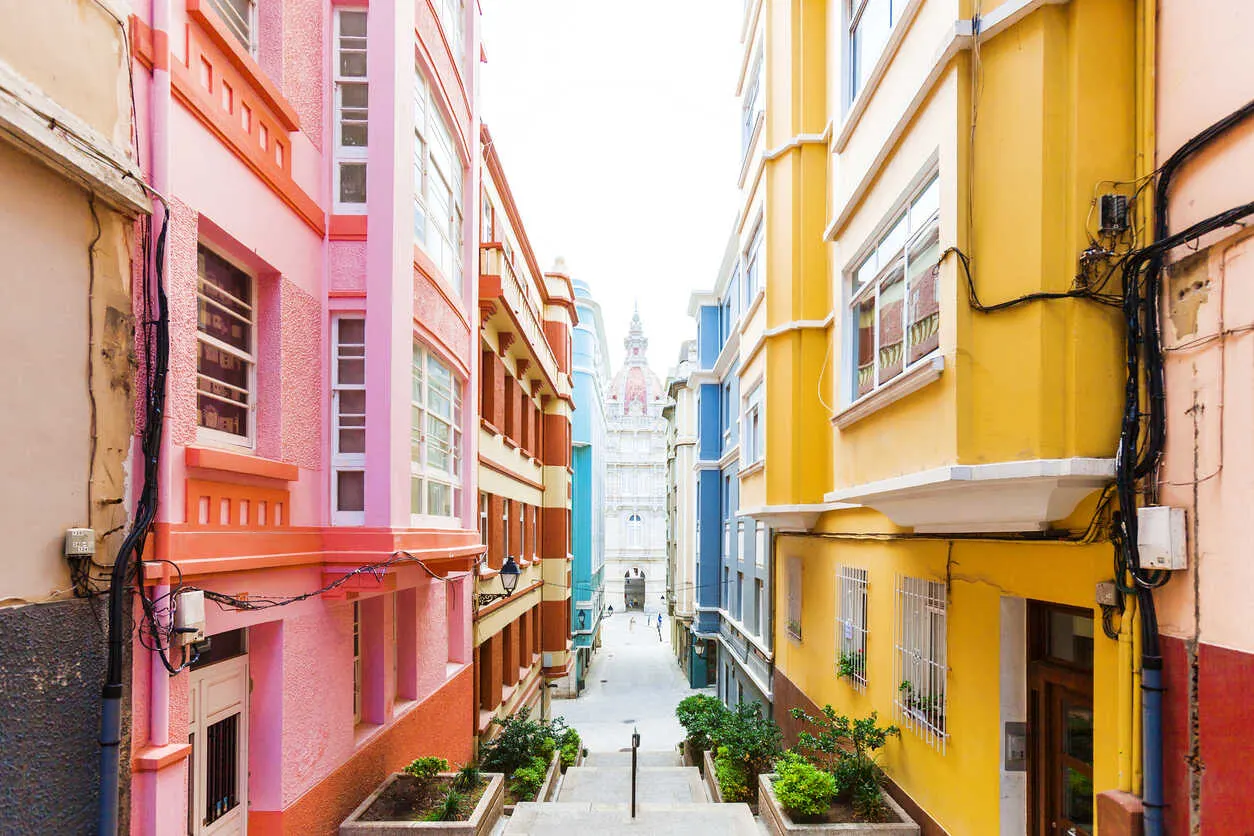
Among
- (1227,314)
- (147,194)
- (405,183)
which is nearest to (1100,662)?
(1227,314)

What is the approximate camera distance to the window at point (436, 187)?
8.55 meters

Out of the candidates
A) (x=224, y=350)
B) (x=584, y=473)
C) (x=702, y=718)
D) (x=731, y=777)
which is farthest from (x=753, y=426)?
(x=584, y=473)

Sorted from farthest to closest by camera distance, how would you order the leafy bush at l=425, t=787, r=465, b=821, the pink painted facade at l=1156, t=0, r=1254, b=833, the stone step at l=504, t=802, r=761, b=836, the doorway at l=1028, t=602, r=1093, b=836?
the stone step at l=504, t=802, r=761, b=836 → the leafy bush at l=425, t=787, r=465, b=821 → the doorway at l=1028, t=602, r=1093, b=836 → the pink painted facade at l=1156, t=0, r=1254, b=833

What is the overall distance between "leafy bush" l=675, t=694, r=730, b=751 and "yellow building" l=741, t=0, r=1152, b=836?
4.56 m

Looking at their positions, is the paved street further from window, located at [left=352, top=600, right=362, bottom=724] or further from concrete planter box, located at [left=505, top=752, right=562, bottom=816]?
window, located at [left=352, top=600, right=362, bottom=724]

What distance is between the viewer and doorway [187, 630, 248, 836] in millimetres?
5766

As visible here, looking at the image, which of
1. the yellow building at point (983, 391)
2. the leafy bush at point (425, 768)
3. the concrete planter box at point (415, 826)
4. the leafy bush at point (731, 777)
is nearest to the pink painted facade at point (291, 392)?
the concrete planter box at point (415, 826)

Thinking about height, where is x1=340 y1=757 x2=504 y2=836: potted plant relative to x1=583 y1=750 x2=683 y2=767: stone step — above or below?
above

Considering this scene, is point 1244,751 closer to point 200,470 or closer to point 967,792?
point 967,792

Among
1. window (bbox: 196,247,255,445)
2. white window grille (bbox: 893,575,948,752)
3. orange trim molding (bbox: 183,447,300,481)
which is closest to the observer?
orange trim molding (bbox: 183,447,300,481)

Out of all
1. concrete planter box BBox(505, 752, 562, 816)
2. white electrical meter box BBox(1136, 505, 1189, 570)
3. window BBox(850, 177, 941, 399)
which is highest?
window BBox(850, 177, 941, 399)

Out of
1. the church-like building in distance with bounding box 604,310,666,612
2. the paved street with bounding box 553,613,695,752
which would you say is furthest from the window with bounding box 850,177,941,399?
the church-like building in distance with bounding box 604,310,666,612

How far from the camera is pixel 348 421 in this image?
7.37m

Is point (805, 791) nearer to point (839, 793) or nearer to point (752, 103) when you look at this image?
point (839, 793)
